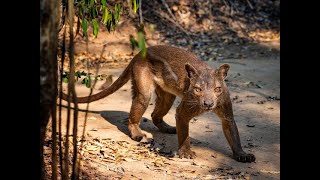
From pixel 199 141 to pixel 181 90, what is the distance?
2.59 feet

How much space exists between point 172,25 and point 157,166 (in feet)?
30.9

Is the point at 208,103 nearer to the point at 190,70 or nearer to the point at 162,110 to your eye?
the point at 190,70

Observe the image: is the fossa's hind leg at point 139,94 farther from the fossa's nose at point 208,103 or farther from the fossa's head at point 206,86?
the fossa's nose at point 208,103

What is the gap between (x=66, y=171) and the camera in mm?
3750

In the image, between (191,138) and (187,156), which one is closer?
(187,156)

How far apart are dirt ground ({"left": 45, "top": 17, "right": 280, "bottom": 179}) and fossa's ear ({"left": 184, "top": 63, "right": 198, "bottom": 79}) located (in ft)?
3.00

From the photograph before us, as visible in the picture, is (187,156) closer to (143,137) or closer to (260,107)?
(143,137)

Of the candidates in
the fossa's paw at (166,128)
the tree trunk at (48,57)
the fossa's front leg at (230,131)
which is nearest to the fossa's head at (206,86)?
the fossa's front leg at (230,131)

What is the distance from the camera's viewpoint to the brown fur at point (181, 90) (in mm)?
6250

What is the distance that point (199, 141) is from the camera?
7.08 m

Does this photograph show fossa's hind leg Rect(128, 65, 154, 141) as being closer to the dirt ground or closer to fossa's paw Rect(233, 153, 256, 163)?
the dirt ground

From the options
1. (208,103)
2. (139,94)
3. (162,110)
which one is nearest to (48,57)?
(208,103)

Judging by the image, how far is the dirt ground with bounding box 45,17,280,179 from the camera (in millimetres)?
5875
